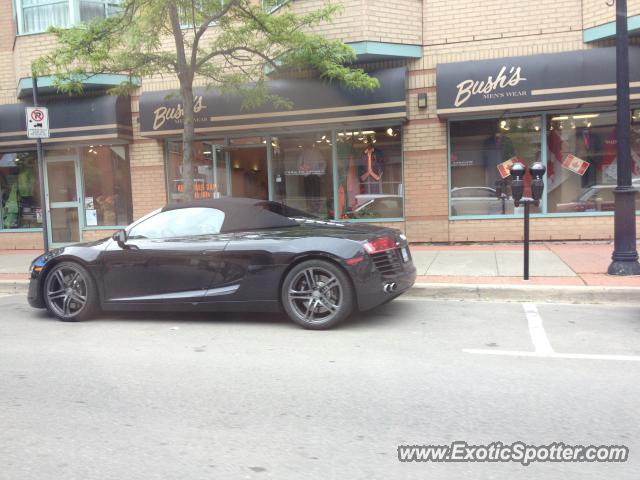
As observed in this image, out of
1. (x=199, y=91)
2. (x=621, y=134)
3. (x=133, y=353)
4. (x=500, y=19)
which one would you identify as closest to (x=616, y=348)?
(x=621, y=134)

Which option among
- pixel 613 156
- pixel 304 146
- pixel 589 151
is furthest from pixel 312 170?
pixel 613 156

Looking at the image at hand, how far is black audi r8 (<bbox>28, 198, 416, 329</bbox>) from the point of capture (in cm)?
599

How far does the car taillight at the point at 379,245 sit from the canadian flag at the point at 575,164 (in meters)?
6.50

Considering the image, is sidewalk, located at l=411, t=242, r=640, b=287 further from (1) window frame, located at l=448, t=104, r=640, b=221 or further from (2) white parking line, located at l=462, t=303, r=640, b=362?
(2) white parking line, located at l=462, t=303, r=640, b=362

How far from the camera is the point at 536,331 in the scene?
582 centimetres

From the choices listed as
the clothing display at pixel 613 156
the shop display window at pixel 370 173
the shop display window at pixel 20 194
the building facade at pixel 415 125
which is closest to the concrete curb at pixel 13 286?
the building facade at pixel 415 125

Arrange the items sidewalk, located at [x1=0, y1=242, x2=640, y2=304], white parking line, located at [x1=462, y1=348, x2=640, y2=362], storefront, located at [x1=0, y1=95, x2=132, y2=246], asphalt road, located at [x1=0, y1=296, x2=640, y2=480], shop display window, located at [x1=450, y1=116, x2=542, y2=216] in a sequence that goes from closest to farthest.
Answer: asphalt road, located at [x1=0, y1=296, x2=640, y2=480]
white parking line, located at [x1=462, y1=348, x2=640, y2=362]
sidewalk, located at [x1=0, y1=242, x2=640, y2=304]
shop display window, located at [x1=450, y1=116, x2=542, y2=216]
storefront, located at [x1=0, y1=95, x2=132, y2=246]

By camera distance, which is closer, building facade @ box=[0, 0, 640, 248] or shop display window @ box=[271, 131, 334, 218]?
building facade @ box=[0, 0, 640, 248]

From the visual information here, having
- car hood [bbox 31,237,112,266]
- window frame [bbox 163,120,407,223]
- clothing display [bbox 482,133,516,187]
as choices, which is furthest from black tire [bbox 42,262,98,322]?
clothing display [bbox 482,133,516,187]

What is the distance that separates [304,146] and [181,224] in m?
6.01

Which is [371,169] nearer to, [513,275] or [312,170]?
[312,170]

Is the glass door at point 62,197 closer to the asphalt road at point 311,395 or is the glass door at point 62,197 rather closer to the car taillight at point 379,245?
the asphalt road at point 311,395

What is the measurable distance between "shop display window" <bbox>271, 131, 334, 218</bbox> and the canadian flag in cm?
478

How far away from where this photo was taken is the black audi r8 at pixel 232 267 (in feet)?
19.7
